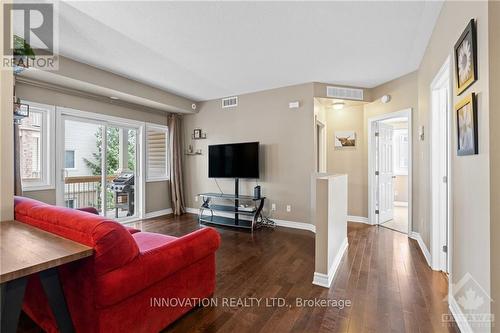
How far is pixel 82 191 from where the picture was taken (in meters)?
4.15

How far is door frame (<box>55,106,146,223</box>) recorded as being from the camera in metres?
3.71

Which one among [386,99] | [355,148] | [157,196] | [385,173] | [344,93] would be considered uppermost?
[344,93]

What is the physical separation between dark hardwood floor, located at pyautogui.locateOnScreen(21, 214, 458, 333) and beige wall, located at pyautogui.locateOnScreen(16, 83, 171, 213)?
2419mm

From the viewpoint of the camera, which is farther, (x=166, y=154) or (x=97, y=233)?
(x=166, y=154)

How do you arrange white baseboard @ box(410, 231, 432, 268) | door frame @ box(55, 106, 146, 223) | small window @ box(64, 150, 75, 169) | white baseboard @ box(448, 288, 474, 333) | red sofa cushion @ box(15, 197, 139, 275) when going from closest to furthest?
red sofa cushion @ box(15, 197, 139, 275) < white baseboard @ box(448, 288, 474, 333) < white baseboard @ box(410, 231, 432, 268) < door frame @ box(55, 106, 146, 223) < small window @ box(64, 150, 75, 169)

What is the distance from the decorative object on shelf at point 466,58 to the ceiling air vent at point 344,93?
2557 millimetres

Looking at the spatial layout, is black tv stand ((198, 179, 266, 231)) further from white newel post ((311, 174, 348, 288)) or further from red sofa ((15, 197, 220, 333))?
Answer: red sofa ((15, 197, 220, 333))

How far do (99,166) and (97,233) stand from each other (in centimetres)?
374

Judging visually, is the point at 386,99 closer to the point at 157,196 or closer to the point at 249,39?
the point at 249,39

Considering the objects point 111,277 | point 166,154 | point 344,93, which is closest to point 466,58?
point 111,277

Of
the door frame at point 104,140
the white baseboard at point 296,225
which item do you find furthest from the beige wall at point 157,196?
the white baseboard at point 296,225

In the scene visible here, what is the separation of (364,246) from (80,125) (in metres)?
5.07

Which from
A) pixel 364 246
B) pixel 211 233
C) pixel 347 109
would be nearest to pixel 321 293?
pixel 211 233

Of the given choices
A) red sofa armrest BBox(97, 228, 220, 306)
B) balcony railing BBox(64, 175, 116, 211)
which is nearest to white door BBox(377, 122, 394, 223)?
red sofa armrest BBox(97, 228, 220, 306)
